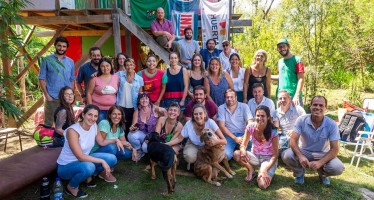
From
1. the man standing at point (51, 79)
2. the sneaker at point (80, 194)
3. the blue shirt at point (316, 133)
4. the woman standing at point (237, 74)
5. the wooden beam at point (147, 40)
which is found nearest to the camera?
the sneaker at point (80, 194)

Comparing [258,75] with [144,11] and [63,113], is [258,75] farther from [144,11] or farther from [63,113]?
[144,11]

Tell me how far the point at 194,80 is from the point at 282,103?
145 cm

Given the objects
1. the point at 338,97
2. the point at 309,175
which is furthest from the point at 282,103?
the point at 338,97

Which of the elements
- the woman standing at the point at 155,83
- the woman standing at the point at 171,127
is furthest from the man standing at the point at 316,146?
the woman standing at the point at 155,83

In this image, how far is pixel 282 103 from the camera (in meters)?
4.58

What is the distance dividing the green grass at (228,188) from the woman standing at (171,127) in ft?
1.65

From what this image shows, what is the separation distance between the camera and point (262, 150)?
13.1 ft

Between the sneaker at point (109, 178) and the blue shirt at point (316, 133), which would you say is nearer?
the blue shirt at point (316, 133)

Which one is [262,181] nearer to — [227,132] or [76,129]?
[227,132]

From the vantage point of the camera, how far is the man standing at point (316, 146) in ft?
12.0

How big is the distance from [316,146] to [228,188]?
129cm

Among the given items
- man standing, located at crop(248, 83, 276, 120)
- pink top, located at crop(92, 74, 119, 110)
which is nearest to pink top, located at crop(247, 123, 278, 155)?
man standing, located at crop(248, 83, 276, 120)

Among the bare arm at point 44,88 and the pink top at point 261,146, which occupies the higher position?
the bare arm at point 44,88

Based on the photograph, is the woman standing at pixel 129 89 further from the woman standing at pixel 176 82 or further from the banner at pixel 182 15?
the banner at pixel 182 15
